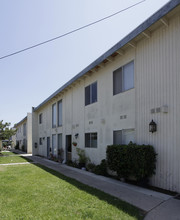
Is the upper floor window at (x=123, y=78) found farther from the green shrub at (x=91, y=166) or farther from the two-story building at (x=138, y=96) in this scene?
the green shrub at (x=91, y=166)

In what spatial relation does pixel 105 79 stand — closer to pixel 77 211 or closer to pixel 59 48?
pixel 59 48

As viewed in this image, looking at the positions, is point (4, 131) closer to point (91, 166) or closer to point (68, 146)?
point (68, 146)

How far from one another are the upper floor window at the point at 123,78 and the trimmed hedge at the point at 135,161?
9.06ft

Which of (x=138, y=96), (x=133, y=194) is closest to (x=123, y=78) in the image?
(x=138, y=96)

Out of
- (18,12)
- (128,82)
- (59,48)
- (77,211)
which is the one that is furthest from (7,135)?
(77,211)

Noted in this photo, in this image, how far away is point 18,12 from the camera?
8.77m

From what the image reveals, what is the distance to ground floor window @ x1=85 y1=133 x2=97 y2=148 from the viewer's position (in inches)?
420

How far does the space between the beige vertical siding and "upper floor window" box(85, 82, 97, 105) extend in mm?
3886

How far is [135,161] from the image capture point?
6.41m

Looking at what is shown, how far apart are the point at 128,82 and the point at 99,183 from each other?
4.36m

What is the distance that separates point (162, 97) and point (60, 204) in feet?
15.0

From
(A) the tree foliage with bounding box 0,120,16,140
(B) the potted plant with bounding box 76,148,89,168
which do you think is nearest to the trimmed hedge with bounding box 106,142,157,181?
(B) the potted plant with bounding box 76,148,89,168

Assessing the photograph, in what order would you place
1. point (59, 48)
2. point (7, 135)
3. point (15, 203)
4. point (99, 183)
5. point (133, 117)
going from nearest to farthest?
point (15, 203), point (99, 183), point (133, 117), point (59, 48), point (7, 135)

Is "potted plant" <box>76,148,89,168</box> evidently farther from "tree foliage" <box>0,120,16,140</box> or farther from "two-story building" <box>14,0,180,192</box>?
"tree foliage" <box>0,120,16,140</box>
